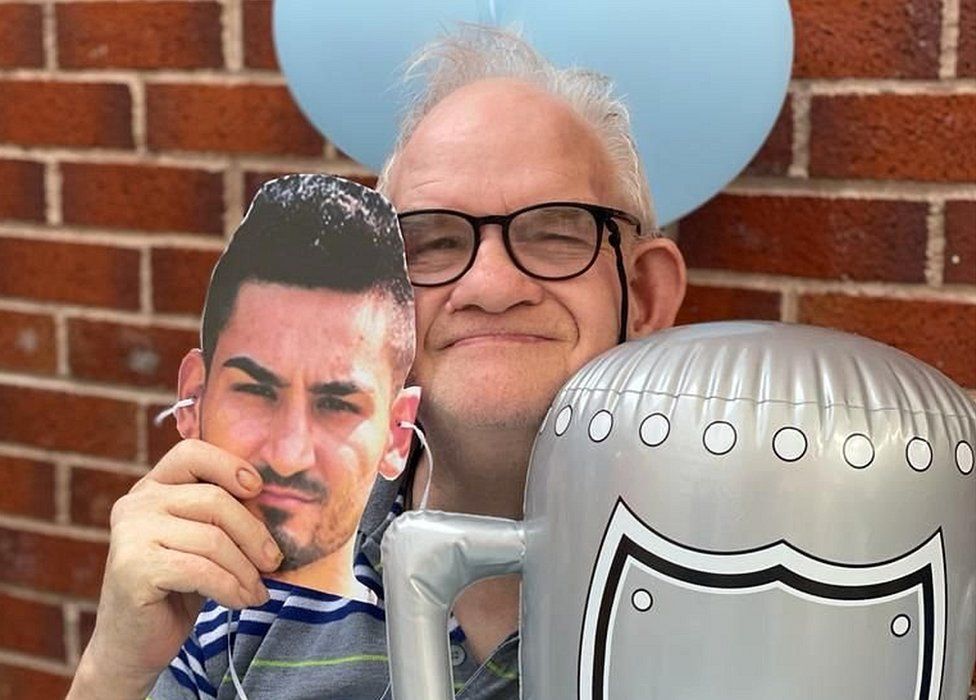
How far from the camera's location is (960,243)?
104 cm

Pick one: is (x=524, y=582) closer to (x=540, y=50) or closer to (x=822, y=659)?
(x=822, y=659)

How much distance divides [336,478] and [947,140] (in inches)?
25.5

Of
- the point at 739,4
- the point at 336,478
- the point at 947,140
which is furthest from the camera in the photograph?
the point at 947,140

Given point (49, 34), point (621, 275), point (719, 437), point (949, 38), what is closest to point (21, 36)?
point (49, 34)

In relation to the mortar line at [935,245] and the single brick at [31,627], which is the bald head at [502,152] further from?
the single brick at [31,627]

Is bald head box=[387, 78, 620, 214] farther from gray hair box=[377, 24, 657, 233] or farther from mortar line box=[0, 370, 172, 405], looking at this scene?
mortar line box=[0, 370, 172, 405]

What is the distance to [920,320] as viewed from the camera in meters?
1.05

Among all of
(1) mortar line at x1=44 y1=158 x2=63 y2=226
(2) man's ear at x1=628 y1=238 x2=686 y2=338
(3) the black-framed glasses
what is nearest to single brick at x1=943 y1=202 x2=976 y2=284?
(2) man's ear at x1=628 y1=238 x2=686 y2=338

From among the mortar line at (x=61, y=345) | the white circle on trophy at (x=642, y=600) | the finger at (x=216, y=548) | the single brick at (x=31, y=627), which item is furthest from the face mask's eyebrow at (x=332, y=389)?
the single brick at (x=31, y=627)

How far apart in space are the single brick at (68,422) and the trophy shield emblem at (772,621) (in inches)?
37.6

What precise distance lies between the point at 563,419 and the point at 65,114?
97cm

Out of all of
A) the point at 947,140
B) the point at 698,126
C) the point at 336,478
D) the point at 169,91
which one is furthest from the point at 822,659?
the point at 169,91

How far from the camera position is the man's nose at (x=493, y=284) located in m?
0.73

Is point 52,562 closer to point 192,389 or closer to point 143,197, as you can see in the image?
point 143,197
